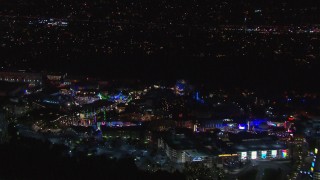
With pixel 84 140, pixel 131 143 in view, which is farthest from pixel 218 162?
pixel 84 140

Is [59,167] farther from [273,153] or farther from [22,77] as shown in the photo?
[22,77]

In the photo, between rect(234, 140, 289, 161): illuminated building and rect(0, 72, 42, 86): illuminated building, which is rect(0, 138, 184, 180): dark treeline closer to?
rect(234, 140, 289, 161): illuminated building

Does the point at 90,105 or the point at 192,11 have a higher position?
the point at 192,11

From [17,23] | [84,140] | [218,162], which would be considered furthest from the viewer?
[17,23]

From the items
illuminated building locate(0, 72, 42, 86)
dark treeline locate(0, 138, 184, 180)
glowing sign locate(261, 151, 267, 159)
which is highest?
illuminated building locate(0, 72, 42, 86)

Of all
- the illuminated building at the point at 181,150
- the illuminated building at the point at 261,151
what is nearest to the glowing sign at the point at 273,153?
the illuminated building at the point at 261,151

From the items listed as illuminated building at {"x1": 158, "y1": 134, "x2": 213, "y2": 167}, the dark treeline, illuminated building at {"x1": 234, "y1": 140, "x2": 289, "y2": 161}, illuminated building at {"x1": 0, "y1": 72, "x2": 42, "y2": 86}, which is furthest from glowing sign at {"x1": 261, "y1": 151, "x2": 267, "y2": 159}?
illuminated building at {"x1": 0, "y1": 72, "x2": 42, "y2": 86}

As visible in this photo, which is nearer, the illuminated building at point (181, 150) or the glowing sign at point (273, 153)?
the illuminated building at point (181, 150)

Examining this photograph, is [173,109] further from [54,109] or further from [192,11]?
[192,11]

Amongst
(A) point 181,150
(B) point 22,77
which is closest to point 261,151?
(A) point 181,150

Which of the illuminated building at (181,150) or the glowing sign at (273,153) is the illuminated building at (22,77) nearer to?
the illuminated building at (181,150)

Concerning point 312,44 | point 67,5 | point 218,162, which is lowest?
point 218,162
